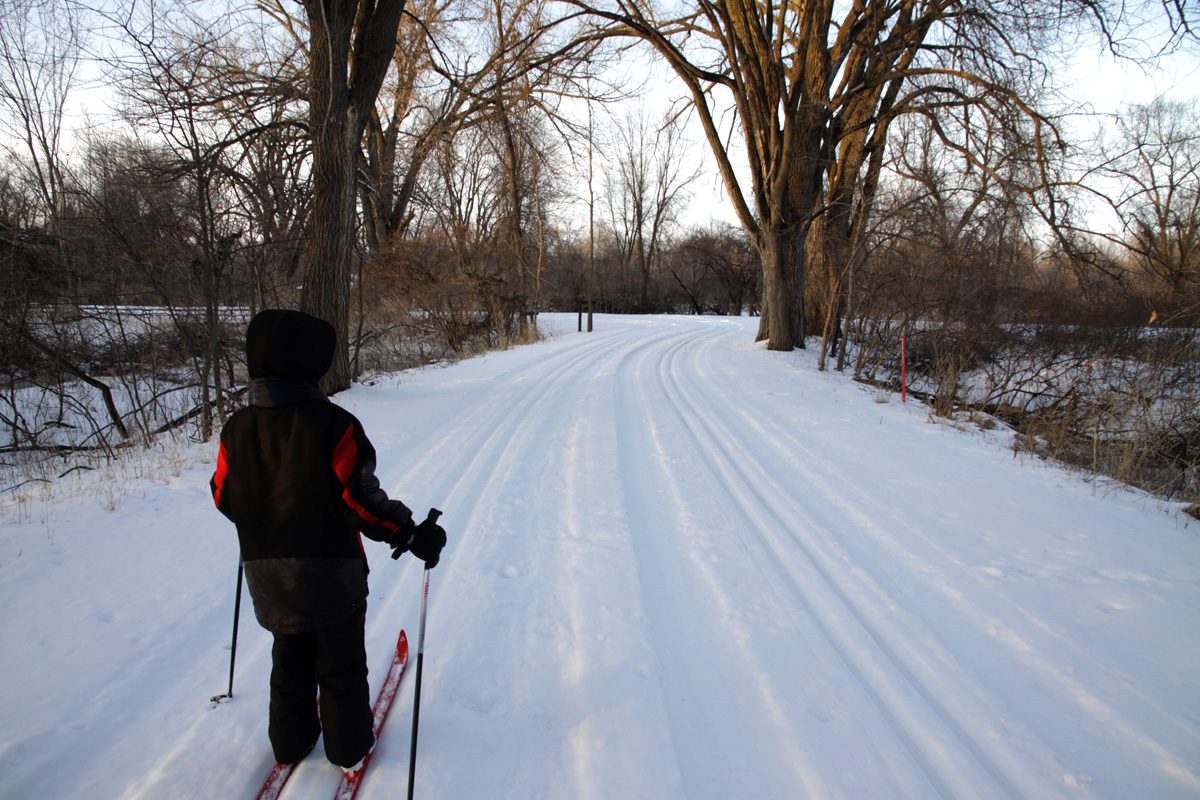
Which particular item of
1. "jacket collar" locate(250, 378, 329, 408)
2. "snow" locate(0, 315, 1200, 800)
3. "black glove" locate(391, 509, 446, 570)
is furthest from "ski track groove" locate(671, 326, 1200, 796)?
"jacket collar" locate(250, 378, 329, 408)

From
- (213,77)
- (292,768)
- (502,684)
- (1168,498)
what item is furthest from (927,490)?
(213,77)

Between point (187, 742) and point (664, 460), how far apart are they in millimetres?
4391

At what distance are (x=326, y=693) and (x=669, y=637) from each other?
1.66m

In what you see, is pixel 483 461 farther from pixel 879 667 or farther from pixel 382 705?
pixel 879 667

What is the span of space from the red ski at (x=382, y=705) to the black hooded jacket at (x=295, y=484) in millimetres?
605

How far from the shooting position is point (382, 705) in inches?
93.3

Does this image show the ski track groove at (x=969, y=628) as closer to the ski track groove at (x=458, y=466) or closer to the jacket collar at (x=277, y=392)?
the ski track groove at (x=458, y=466)

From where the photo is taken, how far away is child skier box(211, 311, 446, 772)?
6.31ft

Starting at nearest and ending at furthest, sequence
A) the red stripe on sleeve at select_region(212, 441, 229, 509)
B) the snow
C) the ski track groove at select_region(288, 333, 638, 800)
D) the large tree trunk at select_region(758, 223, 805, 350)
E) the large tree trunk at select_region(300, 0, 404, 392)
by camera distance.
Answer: the red stripe on sleeve at select_region(212, 441, 229, 509) → the snow → the ski track groove at select_region(288, 333, 638, 800) → the large tree trunk at select_region(300, 0, 404, 392) → the large tree trunk at select_region(758, 223, 805, 350)

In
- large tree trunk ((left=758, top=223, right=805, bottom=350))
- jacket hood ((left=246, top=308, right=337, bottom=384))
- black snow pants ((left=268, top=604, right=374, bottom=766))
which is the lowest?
black snow pants ((left=268, top=604, right=374, bottom=766))

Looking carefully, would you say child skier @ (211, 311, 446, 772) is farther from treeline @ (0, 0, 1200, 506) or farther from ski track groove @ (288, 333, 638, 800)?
treeline @ (0, 0, 1200, 506)

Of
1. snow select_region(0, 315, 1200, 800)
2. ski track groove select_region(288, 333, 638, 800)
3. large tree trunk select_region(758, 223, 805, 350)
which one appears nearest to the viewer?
snow select_region(0, 315, 1200, 800)

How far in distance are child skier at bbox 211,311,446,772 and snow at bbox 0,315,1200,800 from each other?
307 millimetres

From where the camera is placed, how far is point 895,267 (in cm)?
1220
